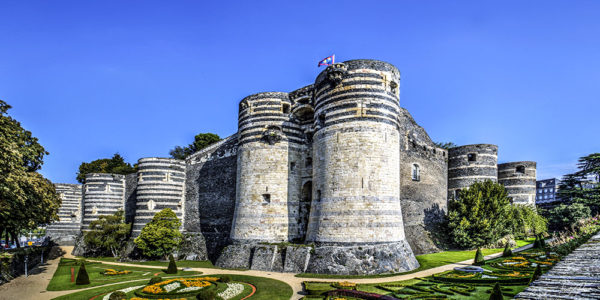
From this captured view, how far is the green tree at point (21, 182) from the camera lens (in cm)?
1822

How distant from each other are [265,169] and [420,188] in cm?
1356

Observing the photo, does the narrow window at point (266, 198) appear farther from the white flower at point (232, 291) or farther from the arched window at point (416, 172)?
the arched window at point (416, 172)

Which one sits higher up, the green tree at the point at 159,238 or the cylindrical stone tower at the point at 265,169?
the cylindrical stone tower at the point at 265,169

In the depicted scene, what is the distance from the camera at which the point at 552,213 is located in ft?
117

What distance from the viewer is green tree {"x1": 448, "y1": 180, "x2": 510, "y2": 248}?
95.2 feet

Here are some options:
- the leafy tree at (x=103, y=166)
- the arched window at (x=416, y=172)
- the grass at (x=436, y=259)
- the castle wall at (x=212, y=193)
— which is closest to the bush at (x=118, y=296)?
the grass at (x=436, y=259)

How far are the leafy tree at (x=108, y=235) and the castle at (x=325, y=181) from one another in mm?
2528

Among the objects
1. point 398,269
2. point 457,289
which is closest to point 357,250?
point 398,269

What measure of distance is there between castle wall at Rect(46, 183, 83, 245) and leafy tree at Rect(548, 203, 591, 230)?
181 feet

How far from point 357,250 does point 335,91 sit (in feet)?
32.0

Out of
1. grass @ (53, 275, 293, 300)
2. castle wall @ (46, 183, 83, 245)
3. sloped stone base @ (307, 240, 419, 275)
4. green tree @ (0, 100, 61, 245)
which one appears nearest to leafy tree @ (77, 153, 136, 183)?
castle wall @ (46, 183, 83, 245)

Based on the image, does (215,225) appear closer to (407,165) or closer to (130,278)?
(130,278)

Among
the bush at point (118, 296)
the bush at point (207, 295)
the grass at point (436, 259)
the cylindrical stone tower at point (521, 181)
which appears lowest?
the bush at point (118, 296)

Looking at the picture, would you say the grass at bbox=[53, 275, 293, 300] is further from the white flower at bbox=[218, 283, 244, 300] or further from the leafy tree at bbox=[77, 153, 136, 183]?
the leafy tree at bbox=[77, 153, 136, 183]
